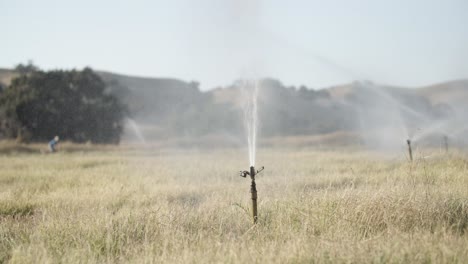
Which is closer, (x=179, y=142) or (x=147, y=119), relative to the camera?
(x=179, y=142)

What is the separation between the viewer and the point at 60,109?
39.3 m

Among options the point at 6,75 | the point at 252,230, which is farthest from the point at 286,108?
the point at 252,230

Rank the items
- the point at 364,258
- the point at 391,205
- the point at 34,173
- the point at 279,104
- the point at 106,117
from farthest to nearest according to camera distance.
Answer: the point at 279,104, the point at 106,117, the point at 34,173, the point at 391,205, the point at 364,258

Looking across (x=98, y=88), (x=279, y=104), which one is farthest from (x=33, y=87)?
(x=279, y=104)

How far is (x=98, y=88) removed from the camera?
43844 mm

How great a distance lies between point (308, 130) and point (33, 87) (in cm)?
4066

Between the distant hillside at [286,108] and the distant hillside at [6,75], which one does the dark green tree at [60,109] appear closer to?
the distant hillside at [286,108]

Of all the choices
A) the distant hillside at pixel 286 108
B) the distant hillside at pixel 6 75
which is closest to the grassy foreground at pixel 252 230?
the distant hillside at pixel 286 108

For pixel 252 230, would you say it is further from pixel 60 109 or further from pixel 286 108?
pixel 286 108

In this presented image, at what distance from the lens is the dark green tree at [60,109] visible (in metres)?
38.1

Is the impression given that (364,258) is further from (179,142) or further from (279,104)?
(279,104)

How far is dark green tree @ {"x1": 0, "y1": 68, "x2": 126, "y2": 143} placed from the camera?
125ft

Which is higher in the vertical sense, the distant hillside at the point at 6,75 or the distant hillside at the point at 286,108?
the distant hillside at the point at 6,75

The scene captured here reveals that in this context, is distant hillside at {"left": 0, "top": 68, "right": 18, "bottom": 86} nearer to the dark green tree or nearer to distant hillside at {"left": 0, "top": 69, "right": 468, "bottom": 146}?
distant hillside at {"left": 0, "top": 69, "right": 468, "bottom": 146}
